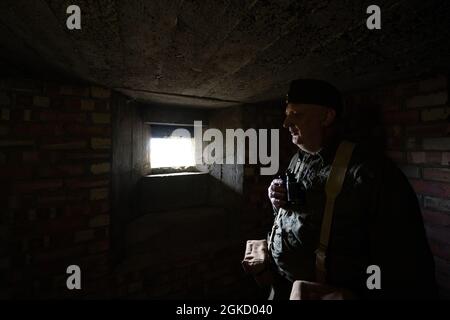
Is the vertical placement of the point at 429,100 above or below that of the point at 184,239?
above

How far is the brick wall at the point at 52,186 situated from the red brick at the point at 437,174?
7.62 feet

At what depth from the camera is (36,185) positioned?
1588 mm

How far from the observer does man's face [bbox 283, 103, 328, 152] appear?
1351mm

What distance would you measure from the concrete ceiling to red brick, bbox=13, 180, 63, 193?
2.34 ft

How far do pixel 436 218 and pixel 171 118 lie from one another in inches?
94.7

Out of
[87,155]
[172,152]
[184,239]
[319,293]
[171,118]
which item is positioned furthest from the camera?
[172,152]

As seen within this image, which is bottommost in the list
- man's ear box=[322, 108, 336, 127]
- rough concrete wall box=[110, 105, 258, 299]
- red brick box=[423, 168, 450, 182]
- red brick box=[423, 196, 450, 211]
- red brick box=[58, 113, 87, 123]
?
rough concrete wall box=[110, 105, 258, 299]

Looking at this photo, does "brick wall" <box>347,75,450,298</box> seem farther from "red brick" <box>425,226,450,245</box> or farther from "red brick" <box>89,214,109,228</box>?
"red brick" <box>89,214,109,228</box>

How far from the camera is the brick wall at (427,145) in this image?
1.54 m

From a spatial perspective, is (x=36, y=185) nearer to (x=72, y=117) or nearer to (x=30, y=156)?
(x=30, y=156)

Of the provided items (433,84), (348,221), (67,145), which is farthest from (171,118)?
(433,84)

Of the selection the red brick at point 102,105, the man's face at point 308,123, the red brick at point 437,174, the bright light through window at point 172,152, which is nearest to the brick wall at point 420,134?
the red brick at point 437,174

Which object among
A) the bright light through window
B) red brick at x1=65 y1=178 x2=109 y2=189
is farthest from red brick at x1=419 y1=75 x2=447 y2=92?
red brick at x1=65 y1=178 x2=109 y2=189

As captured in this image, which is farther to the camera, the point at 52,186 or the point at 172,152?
the point at 172,152
